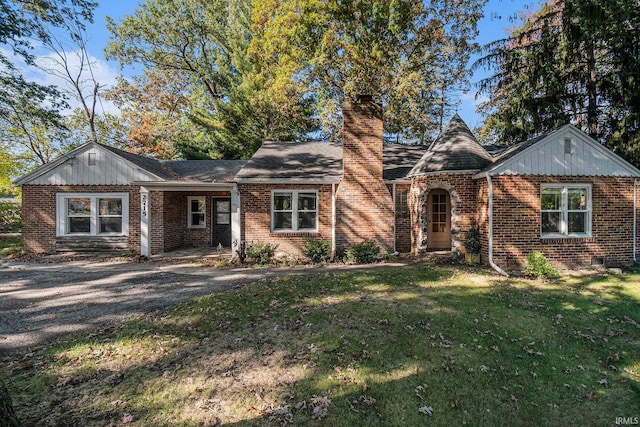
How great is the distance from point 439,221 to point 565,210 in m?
4.18

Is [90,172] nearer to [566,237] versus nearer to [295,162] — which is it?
[295,162]

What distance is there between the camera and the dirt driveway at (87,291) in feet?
17.4

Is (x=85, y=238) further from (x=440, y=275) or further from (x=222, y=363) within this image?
(x=440, y=275)

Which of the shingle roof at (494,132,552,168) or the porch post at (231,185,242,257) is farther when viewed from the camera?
the porch post at (231,185,242,257)

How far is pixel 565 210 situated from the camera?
9.66 m

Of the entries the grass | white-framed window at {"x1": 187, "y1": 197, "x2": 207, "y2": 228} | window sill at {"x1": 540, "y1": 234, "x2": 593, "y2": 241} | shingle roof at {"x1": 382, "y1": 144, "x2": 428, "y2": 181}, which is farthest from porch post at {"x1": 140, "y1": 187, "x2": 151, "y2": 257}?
window sill at {"x1": 540, "y1": 234, "x2": 593, "y2": 241}

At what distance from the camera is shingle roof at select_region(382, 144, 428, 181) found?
1284cm

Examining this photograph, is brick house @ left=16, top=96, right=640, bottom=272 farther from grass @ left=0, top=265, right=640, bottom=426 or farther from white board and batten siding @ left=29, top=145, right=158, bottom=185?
grass @ left=0, top=265, right=640, bottom=426

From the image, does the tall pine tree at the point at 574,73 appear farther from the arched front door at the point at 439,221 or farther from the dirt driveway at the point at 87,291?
the dirt driveway at the point at 87,291

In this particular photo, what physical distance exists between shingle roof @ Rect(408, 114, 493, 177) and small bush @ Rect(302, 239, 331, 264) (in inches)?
168

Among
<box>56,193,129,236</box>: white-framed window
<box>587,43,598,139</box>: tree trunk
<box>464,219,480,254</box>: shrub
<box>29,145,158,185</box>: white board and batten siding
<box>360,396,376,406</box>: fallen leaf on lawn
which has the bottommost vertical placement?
<box>360,396,376,406</box>: fallen leaf on lawn

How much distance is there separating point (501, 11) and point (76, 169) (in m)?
22.3

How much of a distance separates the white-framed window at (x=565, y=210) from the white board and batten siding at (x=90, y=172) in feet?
46.0

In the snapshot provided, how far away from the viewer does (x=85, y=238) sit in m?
12.4
